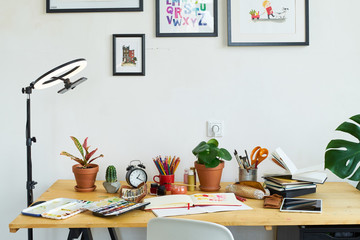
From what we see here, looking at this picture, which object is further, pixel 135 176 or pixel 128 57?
pixel 128 57

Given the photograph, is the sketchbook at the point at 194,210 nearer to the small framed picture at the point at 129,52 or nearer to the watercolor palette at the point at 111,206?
the watercolor palette at the point at 111,206

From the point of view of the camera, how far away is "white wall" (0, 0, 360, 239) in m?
2.07

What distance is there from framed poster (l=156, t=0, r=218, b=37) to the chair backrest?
1165mm

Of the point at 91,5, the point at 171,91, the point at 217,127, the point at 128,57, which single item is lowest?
the point at 217,127

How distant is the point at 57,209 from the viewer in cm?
154

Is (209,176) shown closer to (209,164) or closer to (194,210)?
(209,164)

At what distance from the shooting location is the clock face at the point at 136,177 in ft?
5.99

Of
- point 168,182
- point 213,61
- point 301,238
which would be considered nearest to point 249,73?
point 213,61

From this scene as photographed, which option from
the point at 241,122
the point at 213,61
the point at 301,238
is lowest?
the point at 301,238

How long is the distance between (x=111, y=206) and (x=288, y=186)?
2.69 feet

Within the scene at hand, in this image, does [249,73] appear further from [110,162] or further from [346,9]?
[110,162]

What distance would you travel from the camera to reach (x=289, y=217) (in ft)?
4.85

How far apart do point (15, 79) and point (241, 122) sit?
4.32 ft

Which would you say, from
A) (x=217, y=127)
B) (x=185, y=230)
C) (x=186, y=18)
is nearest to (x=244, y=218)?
(x=185, y=230)
